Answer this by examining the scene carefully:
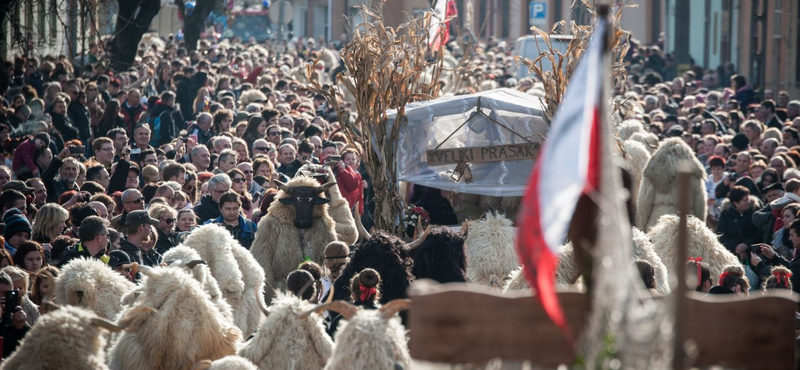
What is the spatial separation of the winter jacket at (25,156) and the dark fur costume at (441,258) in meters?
5.57

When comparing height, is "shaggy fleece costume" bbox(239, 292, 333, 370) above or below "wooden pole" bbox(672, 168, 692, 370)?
below

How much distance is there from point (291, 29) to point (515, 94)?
5373 centimetres

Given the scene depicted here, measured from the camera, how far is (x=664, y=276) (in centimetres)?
789

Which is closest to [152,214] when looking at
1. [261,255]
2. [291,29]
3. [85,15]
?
[261,255]

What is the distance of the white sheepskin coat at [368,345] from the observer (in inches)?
188

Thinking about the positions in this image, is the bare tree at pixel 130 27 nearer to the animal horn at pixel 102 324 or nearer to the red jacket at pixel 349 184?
the red jacket at pixel 349 184

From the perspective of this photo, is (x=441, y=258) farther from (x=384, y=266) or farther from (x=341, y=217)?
(x=341, y=217)

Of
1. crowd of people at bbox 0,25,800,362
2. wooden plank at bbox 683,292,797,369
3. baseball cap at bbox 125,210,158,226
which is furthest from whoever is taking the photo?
baseball cap at bbox 125,210,158,226

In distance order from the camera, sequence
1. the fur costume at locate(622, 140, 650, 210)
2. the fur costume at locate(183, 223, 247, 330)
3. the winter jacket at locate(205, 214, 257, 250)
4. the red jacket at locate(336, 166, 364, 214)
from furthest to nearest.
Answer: the fur costume at locate(622, 140, 650, 210) < the red jacket at locate(336, 166, 364, 214) < the winter jacket at locate(205, 214, 257, 250) < the fur costume at locate(183, 223, 247, 330)

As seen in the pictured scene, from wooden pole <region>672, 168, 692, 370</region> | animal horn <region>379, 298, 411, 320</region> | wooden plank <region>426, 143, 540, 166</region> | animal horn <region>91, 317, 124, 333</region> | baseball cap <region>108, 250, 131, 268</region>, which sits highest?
wooden pole <region>672, 168, 692, 370</region>

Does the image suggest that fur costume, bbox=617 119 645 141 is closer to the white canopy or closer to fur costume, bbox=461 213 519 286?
the white canopy

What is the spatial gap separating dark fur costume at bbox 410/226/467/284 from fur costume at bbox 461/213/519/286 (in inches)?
31.0

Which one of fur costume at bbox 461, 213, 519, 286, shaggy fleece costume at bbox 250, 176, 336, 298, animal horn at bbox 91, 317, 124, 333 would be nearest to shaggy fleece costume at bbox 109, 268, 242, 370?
animal horn at bbox 91, 317, 124, 333

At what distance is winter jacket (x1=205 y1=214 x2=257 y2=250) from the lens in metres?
9.64
